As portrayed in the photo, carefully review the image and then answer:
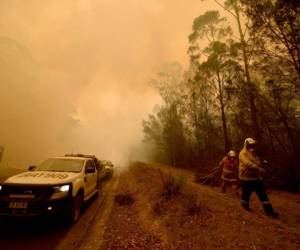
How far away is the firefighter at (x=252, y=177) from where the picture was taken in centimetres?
633

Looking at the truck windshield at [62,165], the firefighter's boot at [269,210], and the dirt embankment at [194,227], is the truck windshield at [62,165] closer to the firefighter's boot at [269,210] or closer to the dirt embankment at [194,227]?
the dirt embankment at [194,227]

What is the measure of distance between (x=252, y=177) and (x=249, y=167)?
32 cm

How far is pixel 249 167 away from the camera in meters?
6.35

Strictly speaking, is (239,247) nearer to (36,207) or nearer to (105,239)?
(105,239)

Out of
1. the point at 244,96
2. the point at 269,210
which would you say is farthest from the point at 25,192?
the point at 244,96

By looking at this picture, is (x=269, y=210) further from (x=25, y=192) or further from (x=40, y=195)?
(x=25, y=192)

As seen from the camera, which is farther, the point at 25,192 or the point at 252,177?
the point at 252,177

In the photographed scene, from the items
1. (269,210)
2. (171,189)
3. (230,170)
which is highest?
(230,170)

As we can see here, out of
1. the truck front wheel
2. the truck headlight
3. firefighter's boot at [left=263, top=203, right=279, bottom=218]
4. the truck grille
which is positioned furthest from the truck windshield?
firefighter's boot at [left=263, top=203, right=279, bottom=218]

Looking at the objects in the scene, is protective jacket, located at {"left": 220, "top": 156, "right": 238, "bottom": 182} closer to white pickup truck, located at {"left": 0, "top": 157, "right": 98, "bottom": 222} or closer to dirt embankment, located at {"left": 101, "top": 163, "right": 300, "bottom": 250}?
dirt embankment, located at {"left": 101, "top": 163, "right": 300, "bottom": 250}

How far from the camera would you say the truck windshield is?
25.0ft

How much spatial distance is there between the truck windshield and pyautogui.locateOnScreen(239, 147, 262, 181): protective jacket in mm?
5399

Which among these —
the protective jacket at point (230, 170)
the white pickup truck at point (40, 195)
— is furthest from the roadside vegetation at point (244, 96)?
the white pickup truck at point (40, 195)

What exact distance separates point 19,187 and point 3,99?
172ft
